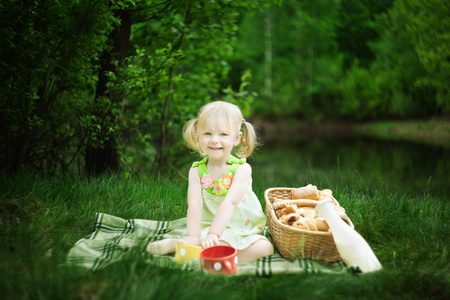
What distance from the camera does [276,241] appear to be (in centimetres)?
242

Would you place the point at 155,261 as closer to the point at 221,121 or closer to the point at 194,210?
the point at 194,210

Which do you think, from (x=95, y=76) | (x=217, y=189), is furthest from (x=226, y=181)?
(x=95, y=76)

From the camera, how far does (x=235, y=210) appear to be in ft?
8.54

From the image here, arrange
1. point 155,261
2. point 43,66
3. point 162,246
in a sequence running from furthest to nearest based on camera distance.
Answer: point 43,66
point 162,246
point 155,261

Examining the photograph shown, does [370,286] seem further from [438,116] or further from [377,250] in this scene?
[438,116]

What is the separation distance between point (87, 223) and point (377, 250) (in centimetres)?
214

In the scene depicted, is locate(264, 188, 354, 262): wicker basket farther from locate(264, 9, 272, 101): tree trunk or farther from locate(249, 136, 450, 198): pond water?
locate(264, 9, 272, 101): tree trunk

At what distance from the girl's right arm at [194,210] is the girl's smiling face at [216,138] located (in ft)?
0.78

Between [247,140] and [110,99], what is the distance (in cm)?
167

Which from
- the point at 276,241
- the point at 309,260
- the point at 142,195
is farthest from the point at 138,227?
the point at 309,260

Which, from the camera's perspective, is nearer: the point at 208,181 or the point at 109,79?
the point at 208,181

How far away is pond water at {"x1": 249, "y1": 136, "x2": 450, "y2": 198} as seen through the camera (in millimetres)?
4109

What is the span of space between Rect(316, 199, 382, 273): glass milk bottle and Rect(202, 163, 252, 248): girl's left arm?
58 cm

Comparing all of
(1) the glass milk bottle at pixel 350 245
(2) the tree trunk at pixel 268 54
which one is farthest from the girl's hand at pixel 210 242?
(2) the tree trunk at pixel 268 54
